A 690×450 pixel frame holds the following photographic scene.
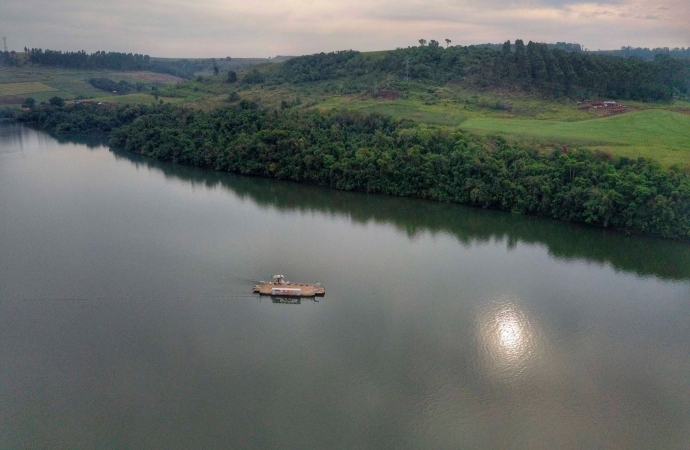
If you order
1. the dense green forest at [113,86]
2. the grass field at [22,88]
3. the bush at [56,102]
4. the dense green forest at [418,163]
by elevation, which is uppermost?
the dense green forest at [113,86]

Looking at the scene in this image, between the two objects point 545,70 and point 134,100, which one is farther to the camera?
point 134,100

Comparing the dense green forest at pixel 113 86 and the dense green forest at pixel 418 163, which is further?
the dense green forest at pixel 113 86

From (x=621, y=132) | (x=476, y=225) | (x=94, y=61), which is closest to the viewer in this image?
(x=476, y=225)

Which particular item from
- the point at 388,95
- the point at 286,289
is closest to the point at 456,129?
the point at 388,95

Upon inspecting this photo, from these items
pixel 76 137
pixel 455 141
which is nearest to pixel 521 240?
pixel 455 141

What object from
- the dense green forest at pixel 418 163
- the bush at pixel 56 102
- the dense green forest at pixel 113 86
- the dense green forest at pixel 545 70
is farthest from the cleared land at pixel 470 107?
the bush at pixel 56 102

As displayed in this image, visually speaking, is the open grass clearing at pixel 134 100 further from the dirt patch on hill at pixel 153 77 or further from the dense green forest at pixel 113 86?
the dirt patch on hill at pixel 153 77

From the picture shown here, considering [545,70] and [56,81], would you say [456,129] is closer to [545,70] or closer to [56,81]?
[545,70]
